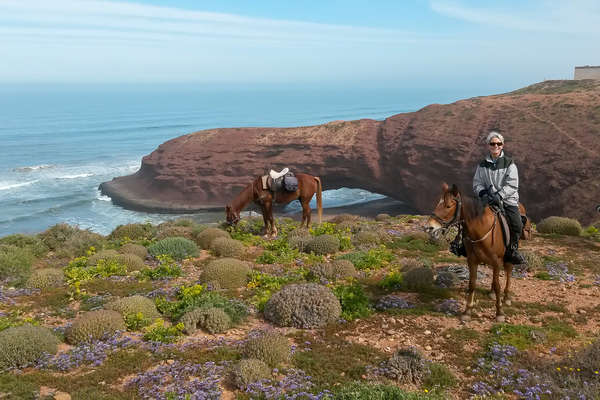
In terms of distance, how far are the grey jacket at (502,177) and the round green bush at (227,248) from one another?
341 inches

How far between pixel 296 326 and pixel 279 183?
820 centimetres

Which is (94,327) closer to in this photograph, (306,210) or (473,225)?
(473,225)

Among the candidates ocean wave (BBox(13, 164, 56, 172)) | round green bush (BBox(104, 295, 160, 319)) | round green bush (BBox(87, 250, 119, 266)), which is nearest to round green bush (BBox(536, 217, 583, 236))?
round green bush (BBox(104, 295, 160, 319))

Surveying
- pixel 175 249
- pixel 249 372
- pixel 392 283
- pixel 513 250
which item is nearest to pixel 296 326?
pixel 249 372

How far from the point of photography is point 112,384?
20.4ft

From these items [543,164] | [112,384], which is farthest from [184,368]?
[543,164]

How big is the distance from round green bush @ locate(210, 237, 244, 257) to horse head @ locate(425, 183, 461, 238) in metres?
8.39

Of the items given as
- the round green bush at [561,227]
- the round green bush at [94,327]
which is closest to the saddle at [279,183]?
the round green bush at [94,327]

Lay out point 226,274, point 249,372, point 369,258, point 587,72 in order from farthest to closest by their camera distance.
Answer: point 587,72 → point 369,258 → point 226,274 → point 249,372

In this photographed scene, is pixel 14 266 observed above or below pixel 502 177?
below

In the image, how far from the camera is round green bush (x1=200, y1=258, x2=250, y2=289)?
416 inches

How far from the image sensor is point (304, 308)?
8266 mm

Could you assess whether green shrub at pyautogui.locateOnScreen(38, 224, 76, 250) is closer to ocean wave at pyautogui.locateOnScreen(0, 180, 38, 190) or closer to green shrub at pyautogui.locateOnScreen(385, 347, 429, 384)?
green shrub at pyautogui.locateOnScreen(385, 347, 429, 384)

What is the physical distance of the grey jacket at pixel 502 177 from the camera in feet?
23.7
